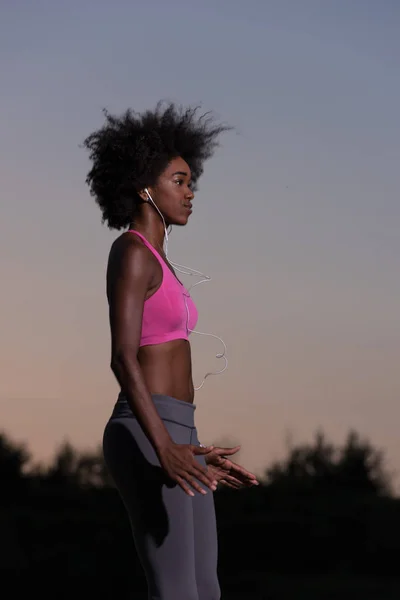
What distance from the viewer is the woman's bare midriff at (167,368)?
11.9 ft

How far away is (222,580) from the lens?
12.6 m

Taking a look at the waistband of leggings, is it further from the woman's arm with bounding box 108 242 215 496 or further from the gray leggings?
the woman's arm with bounding box 108 242 215 496

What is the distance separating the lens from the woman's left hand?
12.4 feet

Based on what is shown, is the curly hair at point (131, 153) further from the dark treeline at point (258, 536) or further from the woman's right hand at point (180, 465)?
the dark treeline at point (258, 536)

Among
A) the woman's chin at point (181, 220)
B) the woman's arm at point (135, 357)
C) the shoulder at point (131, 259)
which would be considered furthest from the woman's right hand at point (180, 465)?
the woman's chin at point (181, 220)

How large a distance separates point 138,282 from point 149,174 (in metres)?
0.56

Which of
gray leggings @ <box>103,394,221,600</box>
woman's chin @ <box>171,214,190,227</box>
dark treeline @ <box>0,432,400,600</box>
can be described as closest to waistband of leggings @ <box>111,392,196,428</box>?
gray leggings @ <box>103,394,221,600</box>

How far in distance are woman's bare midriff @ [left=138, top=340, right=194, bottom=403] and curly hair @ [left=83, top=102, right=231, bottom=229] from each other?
611 mm

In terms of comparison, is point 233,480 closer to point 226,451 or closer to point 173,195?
point 226,451

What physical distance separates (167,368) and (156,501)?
0.46 meters

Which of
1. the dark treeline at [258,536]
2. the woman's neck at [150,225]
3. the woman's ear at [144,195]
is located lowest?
the dark treeline at [258,536]

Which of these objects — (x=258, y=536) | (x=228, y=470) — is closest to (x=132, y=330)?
(x=228, y=470)

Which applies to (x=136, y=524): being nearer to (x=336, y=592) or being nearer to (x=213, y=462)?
(x=213, y=462)

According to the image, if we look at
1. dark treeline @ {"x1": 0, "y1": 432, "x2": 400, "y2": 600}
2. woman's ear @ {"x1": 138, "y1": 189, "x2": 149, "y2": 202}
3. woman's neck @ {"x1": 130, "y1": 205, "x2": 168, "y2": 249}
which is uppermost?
Result: woman's ear @ {"x1": 138, "y1": 189, "x2": 149, "y2": 202}
